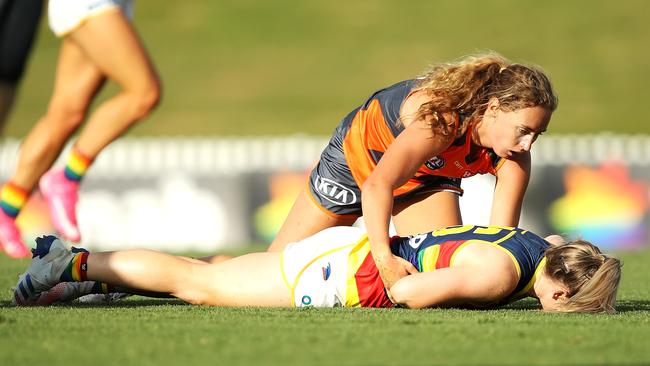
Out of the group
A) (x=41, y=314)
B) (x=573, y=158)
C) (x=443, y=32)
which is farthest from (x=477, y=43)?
(x=41, y=314)

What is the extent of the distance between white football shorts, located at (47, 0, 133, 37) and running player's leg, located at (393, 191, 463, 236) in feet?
6.30

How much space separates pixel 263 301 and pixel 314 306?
243 millimetres

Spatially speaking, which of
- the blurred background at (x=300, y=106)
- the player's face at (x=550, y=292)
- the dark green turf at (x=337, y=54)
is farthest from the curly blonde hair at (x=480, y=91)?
the dark green turf at (x=337, y=54)

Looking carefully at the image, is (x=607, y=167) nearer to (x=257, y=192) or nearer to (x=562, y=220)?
(x=562, y=220)

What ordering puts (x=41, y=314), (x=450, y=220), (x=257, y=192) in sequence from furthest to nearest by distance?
(x=257, y=192) < (x=450, y=220) < (x=41, y=314)

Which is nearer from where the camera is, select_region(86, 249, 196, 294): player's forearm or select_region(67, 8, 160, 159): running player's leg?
select_region(86, 249, 196, 294): player's forearm

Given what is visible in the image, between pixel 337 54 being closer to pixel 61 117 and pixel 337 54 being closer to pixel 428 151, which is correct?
pixel 61 117

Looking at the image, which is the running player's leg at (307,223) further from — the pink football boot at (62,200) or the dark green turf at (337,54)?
the dark green turf at (337,54)

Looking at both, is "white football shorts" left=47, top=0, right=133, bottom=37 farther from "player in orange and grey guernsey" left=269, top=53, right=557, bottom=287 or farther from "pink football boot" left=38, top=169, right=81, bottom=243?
"player in orange and grey guernsey" left=269, top=53, right=557, bottom=287

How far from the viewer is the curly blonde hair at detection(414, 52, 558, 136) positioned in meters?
5.31

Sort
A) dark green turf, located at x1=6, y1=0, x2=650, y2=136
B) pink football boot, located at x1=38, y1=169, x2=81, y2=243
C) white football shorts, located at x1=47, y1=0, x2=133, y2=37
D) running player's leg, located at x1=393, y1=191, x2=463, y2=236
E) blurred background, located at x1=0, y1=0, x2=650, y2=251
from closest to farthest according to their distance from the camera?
white football shorts, located at x1=47, y1=0, x2=133, y2=37
pink football boot, located at x1=38, y1=169, x2=81, y2=243
running player's leg, located at x1=393, y1=191, x2=463, y2=236
blurred background, located at x1=0, y1=0, x2=650, y2=251
dark green turf, located at x1=6, y1=0, x2=650, y2=136

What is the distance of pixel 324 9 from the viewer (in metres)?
30.8

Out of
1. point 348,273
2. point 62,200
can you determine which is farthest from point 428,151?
point 62,200

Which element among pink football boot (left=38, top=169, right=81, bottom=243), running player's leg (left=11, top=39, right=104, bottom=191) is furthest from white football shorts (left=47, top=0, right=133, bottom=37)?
pink football boot (left=38, top=169, right=81, bottom=243)
